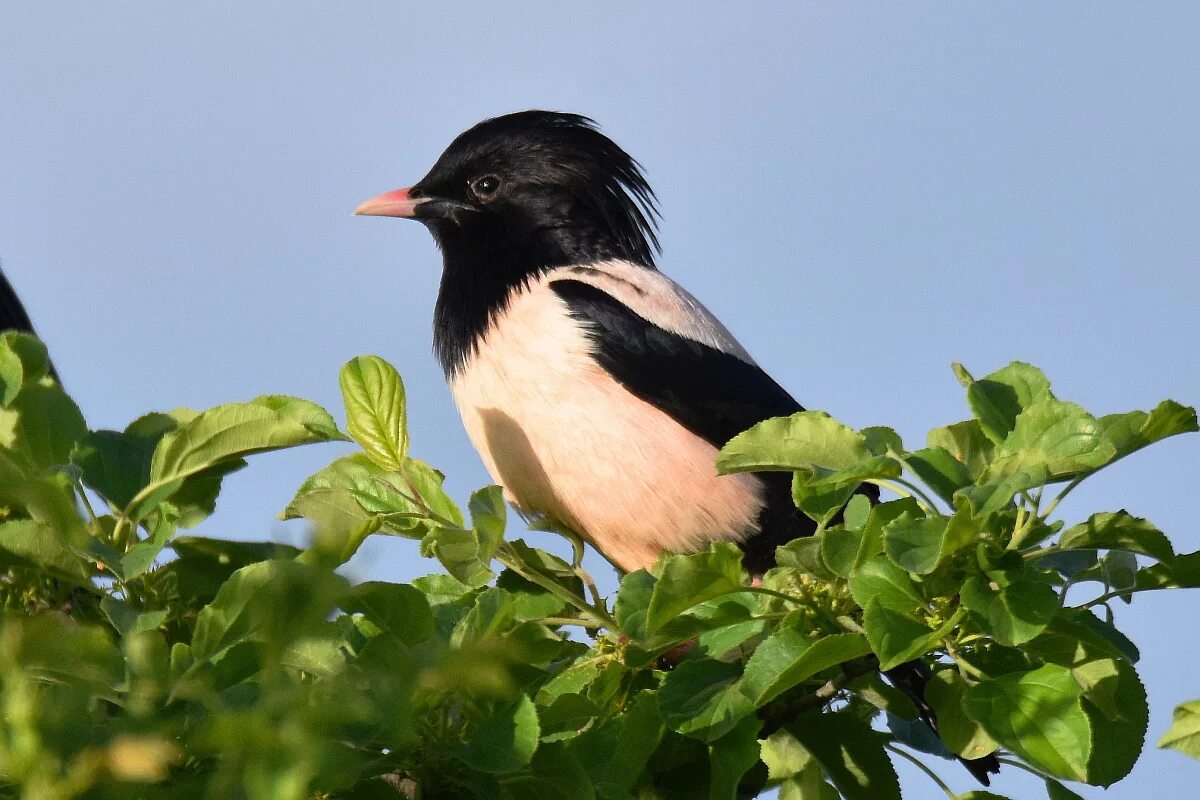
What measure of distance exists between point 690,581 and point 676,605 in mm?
58

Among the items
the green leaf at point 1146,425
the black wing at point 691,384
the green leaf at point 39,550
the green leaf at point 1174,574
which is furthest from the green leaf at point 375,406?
the black wing at point 691,384

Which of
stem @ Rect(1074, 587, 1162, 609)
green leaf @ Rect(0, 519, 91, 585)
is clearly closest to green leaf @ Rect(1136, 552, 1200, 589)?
stem @ Rect(1074, 587, 1162, 609)

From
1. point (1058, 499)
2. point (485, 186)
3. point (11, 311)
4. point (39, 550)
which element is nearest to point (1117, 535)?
point (1058, 499)

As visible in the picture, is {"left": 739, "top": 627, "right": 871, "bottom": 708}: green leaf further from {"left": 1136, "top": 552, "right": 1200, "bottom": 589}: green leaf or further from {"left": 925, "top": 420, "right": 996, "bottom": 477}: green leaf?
{"left": 1136, "top": 552, "right": 1200, "bottom": 589}: green leaf

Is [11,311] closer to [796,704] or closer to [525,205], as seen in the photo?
[525,205]

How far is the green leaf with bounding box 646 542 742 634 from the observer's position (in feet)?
10.4

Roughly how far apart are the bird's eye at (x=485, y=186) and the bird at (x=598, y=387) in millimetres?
86

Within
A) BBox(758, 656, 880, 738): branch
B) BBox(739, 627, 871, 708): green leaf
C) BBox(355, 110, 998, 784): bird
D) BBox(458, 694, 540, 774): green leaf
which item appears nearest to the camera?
BBox(458, 694, 540, 774): green leaf

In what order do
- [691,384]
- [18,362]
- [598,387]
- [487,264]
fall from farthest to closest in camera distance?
[487,264] < [691,384] < [598,387] < [18,362]

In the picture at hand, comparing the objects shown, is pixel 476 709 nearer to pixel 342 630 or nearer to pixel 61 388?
pixel 342 630

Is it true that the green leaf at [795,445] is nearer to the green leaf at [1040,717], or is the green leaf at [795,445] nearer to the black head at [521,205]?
the green leaf at [1040,717]

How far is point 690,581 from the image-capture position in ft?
10.5

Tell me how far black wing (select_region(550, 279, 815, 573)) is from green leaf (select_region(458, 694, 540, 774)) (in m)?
→ 3.47

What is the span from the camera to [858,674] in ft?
11.6
